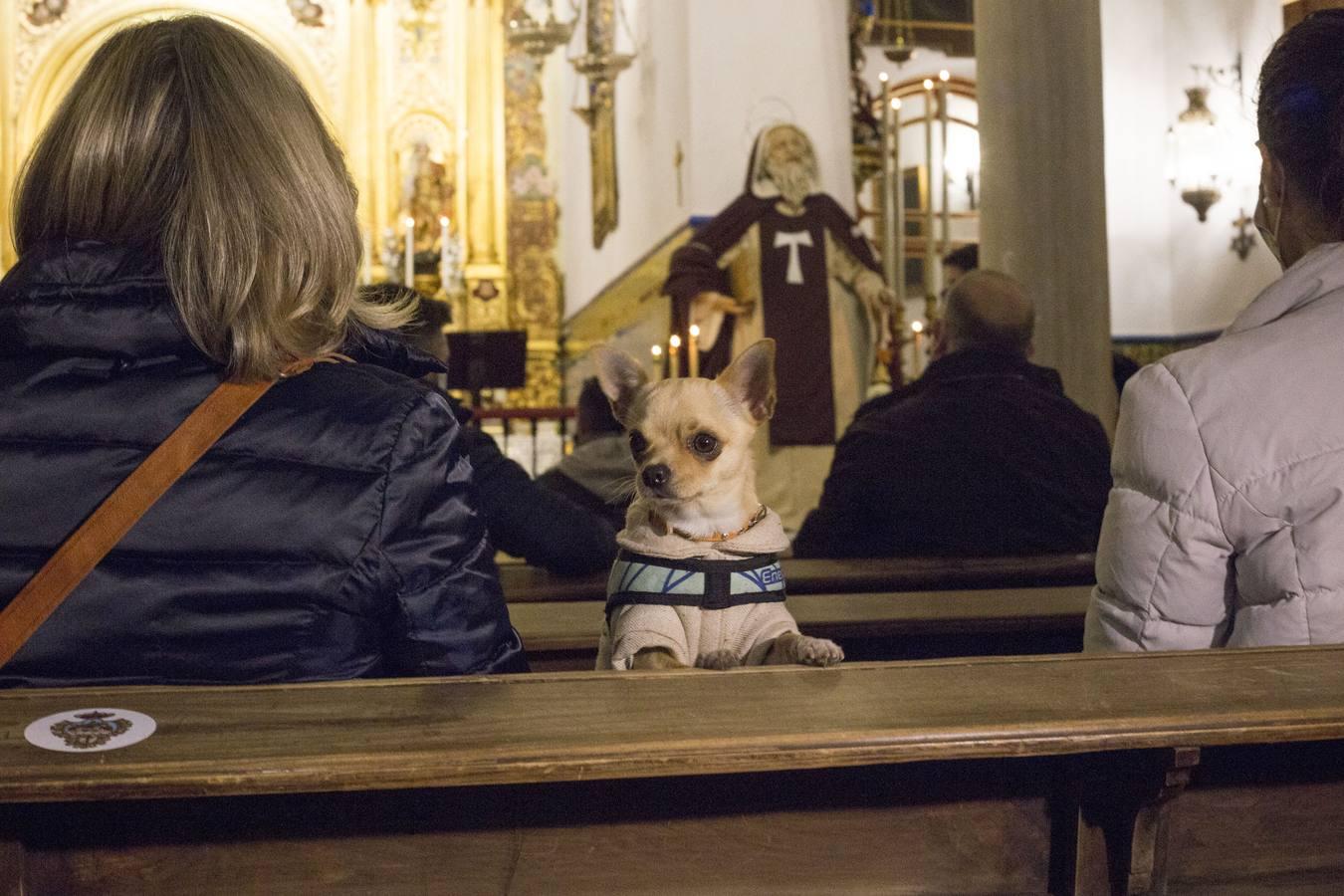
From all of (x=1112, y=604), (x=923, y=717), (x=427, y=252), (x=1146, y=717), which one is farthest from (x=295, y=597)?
(x=427, y=252)

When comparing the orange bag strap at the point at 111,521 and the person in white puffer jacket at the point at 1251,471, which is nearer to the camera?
the orange bag strap at the point at 111,521

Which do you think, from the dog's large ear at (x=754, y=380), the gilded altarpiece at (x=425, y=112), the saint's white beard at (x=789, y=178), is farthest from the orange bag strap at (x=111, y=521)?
the gilded altarpiece at (x=425, y=112)

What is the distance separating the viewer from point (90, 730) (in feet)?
4.11

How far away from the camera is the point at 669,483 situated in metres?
1.80

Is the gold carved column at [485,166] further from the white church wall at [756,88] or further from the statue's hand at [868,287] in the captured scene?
the statue's hand at [868,287]

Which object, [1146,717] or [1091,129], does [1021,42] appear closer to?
[1091,129]

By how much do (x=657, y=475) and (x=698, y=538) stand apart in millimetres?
95

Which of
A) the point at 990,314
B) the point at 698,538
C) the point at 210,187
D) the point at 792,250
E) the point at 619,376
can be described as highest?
the point at 792,250

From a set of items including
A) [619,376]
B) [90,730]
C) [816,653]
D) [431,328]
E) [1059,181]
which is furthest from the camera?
[1059,181]

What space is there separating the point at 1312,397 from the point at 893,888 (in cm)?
81

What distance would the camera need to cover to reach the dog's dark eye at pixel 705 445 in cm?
185

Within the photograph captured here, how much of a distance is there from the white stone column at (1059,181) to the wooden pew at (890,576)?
6.91 feet

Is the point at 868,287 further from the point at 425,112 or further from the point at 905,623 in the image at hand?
the point at 425,112

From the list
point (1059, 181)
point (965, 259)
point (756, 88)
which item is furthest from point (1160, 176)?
point (1059, 181)
